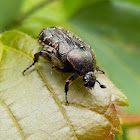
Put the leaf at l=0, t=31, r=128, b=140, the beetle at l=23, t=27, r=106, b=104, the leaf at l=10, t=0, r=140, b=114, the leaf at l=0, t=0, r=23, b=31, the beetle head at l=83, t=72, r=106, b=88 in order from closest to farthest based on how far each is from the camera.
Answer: the leaf at l=0, t=31, r=128, b=140 → the beetle head at l=83, t=72, r=106, b=88 → the beetle at l=23, t=27, r=106, b=104 → the leaf at l=0, t=0, r=23, b=31 → the leaf at l=10, t=0, r=140, b=114

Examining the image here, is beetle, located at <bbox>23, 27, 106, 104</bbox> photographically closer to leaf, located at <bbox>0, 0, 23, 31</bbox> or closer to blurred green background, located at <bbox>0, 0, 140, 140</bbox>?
blurred green background, located at <bbox>0, 0, 140, 140</bbox>

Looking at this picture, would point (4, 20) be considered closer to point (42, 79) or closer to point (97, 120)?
point (42, 79)

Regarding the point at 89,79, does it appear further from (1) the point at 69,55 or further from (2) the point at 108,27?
(2) the point at 108,27

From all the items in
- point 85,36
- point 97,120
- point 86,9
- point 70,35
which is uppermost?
point 86,9

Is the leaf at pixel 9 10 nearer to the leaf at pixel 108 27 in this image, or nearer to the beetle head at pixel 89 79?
the leaf at pixel 108 27

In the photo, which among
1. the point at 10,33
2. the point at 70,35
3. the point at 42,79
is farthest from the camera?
the point at 70,35

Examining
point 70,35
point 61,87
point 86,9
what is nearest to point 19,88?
point 61,87

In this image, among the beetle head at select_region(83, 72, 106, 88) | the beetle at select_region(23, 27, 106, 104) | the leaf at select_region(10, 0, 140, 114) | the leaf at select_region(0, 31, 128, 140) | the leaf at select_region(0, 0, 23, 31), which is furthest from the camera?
the leaf at select_region(10, 0, 140, 114)

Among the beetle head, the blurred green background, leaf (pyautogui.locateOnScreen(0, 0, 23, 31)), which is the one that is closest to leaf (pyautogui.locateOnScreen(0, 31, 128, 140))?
the beetle head
